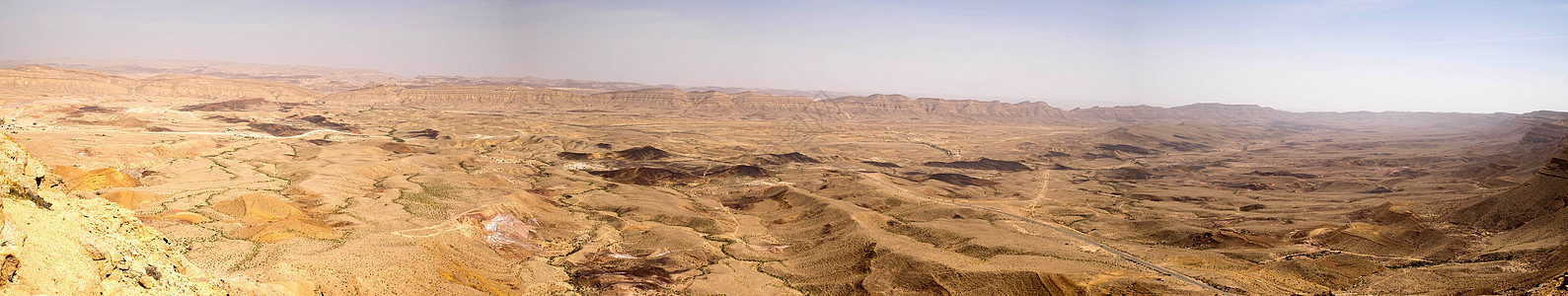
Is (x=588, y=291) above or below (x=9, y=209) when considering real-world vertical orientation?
below

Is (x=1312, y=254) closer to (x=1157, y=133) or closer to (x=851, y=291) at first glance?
(x=851, y=291)

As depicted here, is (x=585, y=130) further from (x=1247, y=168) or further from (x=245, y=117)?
(x=1247, y=168)

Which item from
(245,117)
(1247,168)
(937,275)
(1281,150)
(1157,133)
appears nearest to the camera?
(937,275)

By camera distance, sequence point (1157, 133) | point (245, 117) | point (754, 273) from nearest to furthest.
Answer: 1. point (754, 273)
2. point (245, 117)
3. point (1157, 133)

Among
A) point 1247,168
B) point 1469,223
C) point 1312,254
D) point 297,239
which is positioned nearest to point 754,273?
point 297,239

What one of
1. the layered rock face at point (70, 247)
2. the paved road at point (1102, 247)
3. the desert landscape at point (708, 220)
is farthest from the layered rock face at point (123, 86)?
the layered rock face at point (70, 247)

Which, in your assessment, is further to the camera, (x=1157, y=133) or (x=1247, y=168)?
(x=1157, y=133)

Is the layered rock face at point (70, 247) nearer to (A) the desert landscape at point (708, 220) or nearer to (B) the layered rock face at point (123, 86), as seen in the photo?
(A) the desert landscape at point (708, 220)

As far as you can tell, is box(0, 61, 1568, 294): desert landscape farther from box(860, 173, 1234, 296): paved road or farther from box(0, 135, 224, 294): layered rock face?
box(860, 173, 1234, 296): paved road

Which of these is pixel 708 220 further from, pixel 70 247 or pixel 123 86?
pixel 123 86
